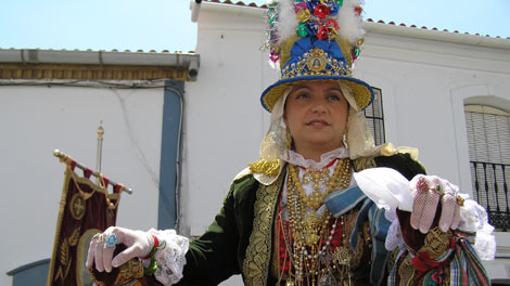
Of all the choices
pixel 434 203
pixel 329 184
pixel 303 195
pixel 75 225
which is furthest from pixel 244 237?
pixel 75 225

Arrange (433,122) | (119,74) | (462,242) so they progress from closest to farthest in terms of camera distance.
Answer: (462,242) < (119,74) < (433,122)

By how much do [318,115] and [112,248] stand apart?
3.29ft

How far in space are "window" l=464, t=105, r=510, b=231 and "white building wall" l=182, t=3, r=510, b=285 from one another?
32 centimetres

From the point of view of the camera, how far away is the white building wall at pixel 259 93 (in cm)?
750

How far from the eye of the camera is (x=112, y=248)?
2236mm

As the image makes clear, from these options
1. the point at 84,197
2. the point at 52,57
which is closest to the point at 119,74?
the point at 52,57

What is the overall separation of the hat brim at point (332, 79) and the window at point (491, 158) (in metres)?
6.42

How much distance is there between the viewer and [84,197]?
5496 mm

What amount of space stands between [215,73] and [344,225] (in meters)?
5.62

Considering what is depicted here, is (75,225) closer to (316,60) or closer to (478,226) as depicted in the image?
(316,60)

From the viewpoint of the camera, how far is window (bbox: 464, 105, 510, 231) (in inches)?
343

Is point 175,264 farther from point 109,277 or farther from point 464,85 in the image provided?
point 464,85

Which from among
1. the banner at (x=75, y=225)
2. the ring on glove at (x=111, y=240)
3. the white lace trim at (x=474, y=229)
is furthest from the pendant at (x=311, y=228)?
the banner at (x=75, y=225)

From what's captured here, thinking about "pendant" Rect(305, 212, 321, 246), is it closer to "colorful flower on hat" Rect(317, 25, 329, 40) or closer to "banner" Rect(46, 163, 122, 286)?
"colorful flower on hat" Rect(317, 25, 329, 40)
